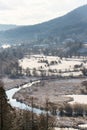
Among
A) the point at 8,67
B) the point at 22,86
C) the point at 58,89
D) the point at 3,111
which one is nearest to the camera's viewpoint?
the point at 3,111

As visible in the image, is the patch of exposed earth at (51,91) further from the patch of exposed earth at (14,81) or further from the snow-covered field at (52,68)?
the snow-covered field at (52,68)

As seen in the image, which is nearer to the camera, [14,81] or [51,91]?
[51,91]

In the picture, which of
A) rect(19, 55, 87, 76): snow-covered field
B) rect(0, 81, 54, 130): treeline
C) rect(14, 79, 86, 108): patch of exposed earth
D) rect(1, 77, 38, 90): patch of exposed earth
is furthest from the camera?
rect(19, 55, 87, 76): snow-covered field

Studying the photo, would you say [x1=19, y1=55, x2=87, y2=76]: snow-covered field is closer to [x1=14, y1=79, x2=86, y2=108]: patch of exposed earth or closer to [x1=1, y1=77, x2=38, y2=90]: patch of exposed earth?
[x1=1, y1=77, x2=38, y2=90]: patch of exposed earth

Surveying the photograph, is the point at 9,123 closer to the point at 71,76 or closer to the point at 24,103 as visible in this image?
the point at 24,103

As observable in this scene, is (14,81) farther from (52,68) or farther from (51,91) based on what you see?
(52,68)

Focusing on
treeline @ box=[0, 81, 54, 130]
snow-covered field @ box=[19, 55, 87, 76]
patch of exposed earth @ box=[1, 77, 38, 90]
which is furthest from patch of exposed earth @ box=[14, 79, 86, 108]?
treeline @ box=[0, 81, 54, 130]

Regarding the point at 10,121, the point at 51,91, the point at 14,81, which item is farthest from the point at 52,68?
the point at 10,121

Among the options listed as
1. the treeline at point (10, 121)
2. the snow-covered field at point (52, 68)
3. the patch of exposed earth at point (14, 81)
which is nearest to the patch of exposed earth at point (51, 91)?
the patch of exposed earth at point (14, 81)

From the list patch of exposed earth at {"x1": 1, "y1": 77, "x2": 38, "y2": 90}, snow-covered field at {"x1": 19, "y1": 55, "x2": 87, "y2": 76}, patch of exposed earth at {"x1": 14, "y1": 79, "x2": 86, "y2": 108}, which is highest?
snow-covered field at {"x1": 19, "y1": 55, "x2": 87, "y2": 76}

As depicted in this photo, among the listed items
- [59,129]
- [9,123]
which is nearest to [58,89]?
[59,129]

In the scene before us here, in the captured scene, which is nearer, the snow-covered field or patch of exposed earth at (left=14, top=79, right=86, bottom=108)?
patch of exposed earth at (left=14, top=79, right=86, bottom=108)
